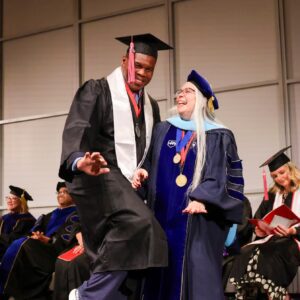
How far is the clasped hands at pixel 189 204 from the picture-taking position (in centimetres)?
327

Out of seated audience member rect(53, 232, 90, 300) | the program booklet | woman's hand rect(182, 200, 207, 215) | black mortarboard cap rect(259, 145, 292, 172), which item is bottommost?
seated audience member rect(53, 232, 90, 300)

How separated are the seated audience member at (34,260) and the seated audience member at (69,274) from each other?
47 centimetres

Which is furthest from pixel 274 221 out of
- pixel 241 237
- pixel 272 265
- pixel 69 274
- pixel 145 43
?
pixel 145 43

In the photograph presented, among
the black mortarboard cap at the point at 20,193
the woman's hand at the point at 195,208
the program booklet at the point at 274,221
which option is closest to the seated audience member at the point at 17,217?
the black mortarboard cap at the point at 20,193

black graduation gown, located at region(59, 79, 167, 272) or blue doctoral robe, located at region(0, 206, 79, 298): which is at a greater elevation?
black graduation gown, located at region(59, 79, 167, 272)

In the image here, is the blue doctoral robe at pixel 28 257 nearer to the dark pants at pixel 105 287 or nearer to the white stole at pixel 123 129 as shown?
the white stole at pixel 123 129

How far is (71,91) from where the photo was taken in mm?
8195

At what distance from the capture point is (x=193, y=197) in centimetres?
332

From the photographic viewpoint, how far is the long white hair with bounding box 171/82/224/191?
3.49 meters

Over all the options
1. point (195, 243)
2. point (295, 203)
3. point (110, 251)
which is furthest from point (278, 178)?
point (110, 251)

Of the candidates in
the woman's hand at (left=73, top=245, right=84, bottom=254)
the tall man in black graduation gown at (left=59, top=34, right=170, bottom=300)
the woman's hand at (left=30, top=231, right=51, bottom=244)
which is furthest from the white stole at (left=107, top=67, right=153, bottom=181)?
the woman's hand at (left=30, top=231, right=51, bottom=244)

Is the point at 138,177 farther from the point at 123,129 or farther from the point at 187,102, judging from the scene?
the point at 187,102

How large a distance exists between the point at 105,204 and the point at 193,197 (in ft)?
1.60

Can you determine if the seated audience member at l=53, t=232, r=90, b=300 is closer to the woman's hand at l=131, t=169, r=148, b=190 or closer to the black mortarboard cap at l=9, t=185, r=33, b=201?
the black mortarboard cap at l=9, t=185, r=33, b=201
